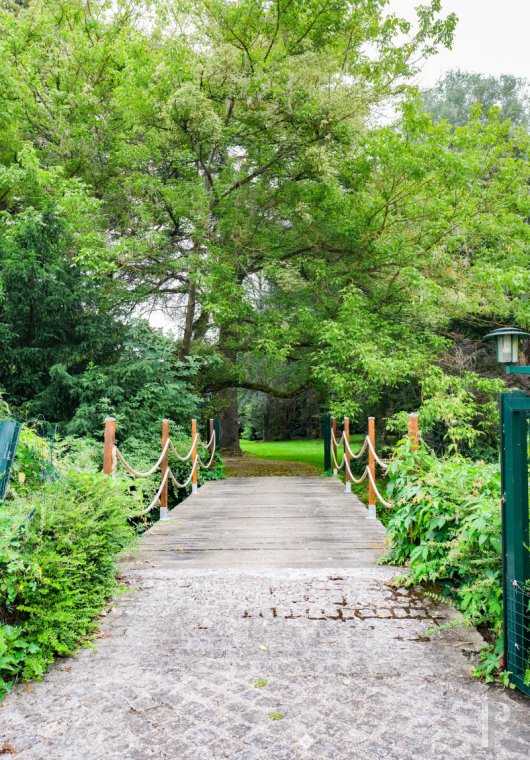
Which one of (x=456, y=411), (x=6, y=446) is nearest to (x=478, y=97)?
(x=456, y=411)

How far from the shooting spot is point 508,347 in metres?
3.43

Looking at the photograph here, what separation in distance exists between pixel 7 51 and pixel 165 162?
371 centimetres

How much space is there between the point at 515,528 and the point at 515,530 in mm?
10

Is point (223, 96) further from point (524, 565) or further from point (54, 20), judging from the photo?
point (524, 565)

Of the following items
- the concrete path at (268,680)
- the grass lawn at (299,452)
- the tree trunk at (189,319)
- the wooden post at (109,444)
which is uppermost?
the tree trunk at (189,319)

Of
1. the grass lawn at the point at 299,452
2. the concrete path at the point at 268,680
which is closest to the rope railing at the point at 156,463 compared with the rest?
the concrete path at the point at 268,680

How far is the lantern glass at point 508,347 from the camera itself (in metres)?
3.39

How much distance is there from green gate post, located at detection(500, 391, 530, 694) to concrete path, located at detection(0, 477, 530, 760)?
0.25 m

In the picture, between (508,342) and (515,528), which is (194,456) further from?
(515,528)

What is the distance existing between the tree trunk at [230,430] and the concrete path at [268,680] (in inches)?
572

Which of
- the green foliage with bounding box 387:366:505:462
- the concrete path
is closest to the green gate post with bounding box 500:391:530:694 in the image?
the concrete path

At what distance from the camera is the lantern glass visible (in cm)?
339

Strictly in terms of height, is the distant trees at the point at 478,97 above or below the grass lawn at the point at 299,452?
above

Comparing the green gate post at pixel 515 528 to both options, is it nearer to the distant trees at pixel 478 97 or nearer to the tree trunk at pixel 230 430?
the tree trunk at pixel 230 430
